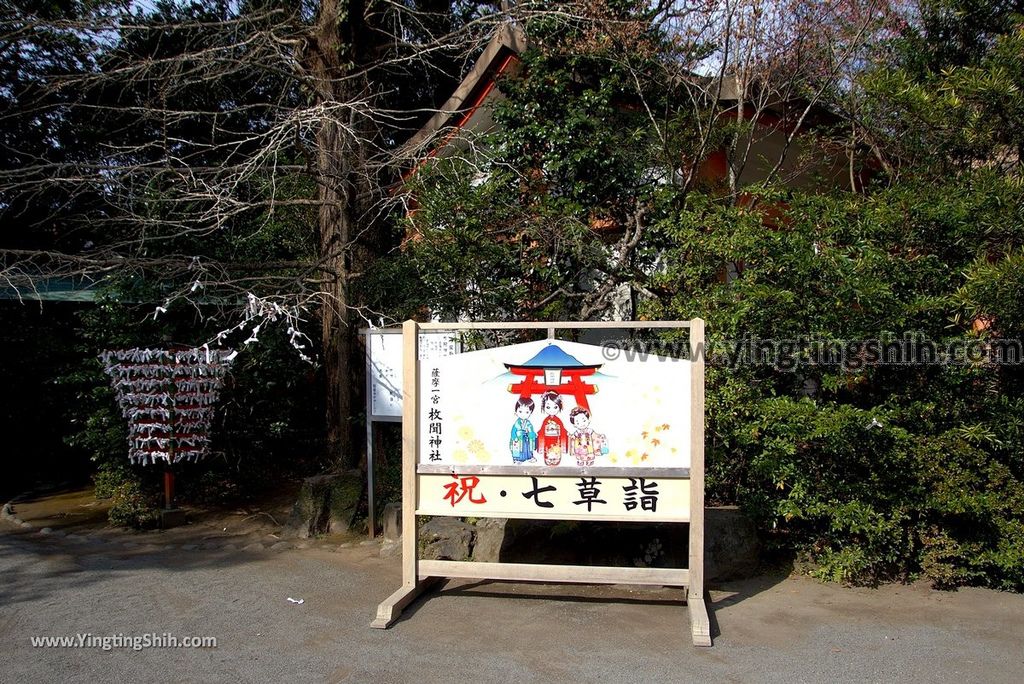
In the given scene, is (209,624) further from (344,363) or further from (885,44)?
(885,44)

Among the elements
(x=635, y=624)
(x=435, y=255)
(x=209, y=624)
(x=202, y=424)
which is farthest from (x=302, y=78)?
(x=635, y=624)

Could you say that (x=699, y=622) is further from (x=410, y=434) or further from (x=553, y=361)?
(x=410, y=434)

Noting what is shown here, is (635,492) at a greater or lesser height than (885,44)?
lesser

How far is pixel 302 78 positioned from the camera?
9633 mm

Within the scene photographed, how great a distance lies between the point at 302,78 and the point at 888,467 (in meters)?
7.56

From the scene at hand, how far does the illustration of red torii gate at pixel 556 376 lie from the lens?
19.0ft

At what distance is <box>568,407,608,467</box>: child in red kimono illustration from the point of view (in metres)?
5.76

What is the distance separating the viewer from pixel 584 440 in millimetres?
5777

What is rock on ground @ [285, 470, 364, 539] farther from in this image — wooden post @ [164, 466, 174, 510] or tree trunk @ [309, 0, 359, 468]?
wooden post @ [164, 466, 174, 510]

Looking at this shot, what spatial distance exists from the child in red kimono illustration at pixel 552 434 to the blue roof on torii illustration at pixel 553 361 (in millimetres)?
208

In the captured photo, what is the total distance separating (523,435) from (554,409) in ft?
0.96

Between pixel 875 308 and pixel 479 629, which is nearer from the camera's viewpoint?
pixel 479 629

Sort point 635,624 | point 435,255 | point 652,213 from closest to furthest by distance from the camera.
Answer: point 635,624, point 435,255, point 652,213

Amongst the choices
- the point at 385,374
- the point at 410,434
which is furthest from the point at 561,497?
the point at 385,374
